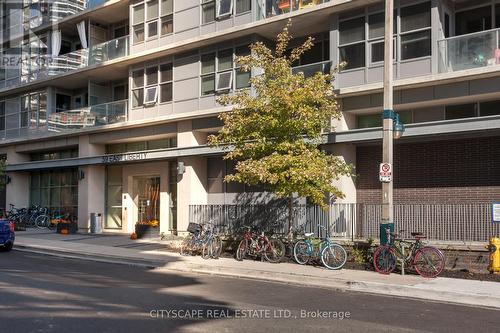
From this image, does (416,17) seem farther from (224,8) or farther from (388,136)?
(224,8)

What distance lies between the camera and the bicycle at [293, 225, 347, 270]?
14484mm

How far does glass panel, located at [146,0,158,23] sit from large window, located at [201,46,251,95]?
13.1 feet

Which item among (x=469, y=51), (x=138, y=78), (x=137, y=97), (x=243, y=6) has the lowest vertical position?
(x=469, y=51)

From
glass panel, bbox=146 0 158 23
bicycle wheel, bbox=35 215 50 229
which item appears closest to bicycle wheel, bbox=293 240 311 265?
glass panel, bbox=146 0 158 23

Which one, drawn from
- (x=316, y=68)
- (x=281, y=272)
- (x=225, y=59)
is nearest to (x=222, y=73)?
(x=225, y=59)

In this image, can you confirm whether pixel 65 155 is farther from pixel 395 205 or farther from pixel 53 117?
pixel 395 205

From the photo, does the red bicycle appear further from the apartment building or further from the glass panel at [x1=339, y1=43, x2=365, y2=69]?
the glass panel at [x1=339, y1=43, x2=365, y2=69]

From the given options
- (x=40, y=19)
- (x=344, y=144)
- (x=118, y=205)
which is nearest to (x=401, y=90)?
(x=344, y=144)

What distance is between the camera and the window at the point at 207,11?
22.4 meters

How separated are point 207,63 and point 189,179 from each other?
16.0 feet

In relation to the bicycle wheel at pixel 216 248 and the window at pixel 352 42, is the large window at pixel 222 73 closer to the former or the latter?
the window at pixel 352 42

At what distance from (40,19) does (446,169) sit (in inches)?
1001

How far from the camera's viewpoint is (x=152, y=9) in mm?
25109

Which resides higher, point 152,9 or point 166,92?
point 152,9
